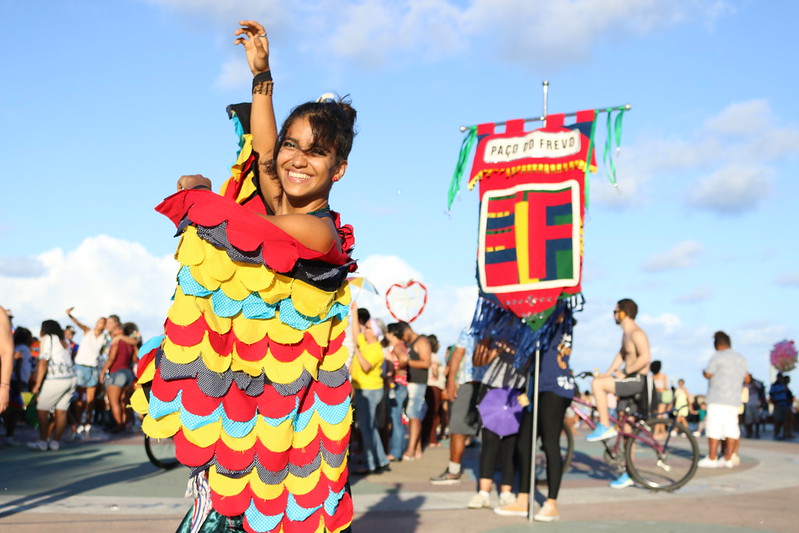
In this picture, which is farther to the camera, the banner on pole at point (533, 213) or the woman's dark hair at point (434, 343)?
the woman's dark hair at point (434, 343)

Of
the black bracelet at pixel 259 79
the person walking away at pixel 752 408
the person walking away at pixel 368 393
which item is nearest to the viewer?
the black bracelet at pixel 259 79

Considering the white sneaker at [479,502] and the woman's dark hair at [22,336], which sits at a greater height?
the woman's dark hair at [22,336]

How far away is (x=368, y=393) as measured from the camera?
9.91 meters

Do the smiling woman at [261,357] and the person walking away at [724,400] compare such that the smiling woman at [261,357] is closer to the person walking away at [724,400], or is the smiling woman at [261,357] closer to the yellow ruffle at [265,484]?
the yellow ruffle at [265,484]

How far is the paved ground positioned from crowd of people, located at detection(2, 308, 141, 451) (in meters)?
0.59

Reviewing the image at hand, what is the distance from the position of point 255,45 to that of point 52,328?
9.40 meters

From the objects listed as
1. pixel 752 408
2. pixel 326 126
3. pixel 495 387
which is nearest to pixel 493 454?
pixel 495 387

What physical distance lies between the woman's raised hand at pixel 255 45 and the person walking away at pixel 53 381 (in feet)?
30.1

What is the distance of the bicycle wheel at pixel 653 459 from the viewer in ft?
30.7

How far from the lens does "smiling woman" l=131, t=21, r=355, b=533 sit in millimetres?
2596

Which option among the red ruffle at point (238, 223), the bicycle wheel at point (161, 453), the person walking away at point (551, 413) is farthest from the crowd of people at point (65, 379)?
the red ruffle at point (238, 223)

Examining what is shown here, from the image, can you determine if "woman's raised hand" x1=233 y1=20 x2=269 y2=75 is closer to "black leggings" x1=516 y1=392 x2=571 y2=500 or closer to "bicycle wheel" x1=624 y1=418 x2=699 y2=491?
"black leggings" x1=516 y1=392 x2=571 y2=500

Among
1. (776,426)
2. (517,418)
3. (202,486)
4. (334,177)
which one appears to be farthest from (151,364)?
(776,426)

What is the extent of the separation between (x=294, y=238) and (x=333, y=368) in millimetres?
463
